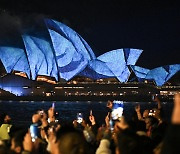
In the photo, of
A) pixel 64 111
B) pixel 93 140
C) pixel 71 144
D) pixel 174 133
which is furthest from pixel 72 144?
pixel 64 111

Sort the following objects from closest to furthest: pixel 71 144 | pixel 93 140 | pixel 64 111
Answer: pixel 71 144
pixel 93 140
pixel 64 111

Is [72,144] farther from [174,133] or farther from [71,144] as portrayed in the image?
[174,133]

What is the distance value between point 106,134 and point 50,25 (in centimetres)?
3776

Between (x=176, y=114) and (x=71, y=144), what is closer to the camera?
(x=176, y=114)

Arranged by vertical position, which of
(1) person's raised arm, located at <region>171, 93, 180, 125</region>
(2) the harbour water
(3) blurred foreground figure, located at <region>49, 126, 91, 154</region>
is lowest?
(3) blurred foreground figure, located at <region>49, 126, 91, 154</region>

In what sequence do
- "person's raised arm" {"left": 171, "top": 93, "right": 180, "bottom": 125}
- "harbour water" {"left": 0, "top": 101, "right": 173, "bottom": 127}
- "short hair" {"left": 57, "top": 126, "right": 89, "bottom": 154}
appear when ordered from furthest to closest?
1. "harbour water" {"left": 0, "top": 101, "right": 173, "bottom": 127}
2. "short hair" {"left": 57, "top": 126, "right": 89, "bottom": 154}
3. "person's raised arm" {"left": 171, "top": 93, "right": 180, "bottom": 125}

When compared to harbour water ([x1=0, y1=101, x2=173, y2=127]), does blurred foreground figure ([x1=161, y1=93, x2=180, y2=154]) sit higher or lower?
lower

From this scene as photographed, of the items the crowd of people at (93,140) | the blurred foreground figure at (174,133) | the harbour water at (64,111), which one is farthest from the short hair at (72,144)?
the harbour water at (64,111)

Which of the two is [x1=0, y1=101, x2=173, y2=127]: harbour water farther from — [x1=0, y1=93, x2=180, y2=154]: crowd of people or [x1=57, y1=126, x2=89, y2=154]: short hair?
[x1=57, y1=126, x2=89, y2=154]: short hair

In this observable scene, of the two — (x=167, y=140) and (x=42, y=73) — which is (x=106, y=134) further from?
(x=42, y=73)

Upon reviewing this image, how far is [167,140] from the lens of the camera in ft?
4.64

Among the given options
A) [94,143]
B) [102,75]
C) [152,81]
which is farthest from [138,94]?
[94,143]

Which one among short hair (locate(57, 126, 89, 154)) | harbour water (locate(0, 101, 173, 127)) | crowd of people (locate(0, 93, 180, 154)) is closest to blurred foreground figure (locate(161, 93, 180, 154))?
crowd of people (locate(0, 93, 180, 154))

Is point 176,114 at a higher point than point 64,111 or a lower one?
lower
